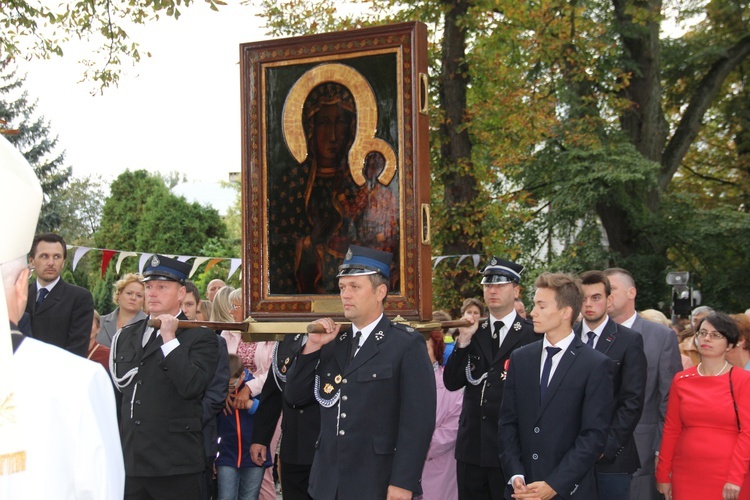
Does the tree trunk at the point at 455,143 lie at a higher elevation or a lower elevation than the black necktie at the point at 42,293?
higher

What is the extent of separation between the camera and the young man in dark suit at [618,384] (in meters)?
5.55

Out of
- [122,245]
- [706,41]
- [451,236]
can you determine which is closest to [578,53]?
[451,236]

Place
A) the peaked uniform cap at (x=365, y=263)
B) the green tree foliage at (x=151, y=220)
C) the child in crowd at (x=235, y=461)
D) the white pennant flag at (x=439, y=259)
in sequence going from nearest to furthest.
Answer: the peaked uniform cap at (x=365, y=263)
the child in crowd at (x=235, y=461)
the white pennant flag at (x=439, y=259)
the green tree foliage at (x=151, y=220)

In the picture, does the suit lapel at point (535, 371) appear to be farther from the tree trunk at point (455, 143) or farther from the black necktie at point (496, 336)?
the tree trunk at point (455, 143)

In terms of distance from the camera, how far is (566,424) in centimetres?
496

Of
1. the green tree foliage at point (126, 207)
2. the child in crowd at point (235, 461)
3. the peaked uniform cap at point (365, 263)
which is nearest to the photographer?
the peaked uniform cap at point (365, 263)

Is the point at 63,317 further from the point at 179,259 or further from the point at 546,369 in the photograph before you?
the point at 179,259

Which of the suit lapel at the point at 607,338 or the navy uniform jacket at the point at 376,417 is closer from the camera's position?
the navy uniform jacket at the point at 376,417

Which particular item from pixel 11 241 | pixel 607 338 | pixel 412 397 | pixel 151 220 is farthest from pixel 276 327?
pixel 151 220

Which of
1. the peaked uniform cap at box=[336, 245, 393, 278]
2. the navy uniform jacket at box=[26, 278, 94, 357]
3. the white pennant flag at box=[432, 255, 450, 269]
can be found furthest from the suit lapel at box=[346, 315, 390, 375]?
the white pennant flag at box=[432, 255, 450, 269]

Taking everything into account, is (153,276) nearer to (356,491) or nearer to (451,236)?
(356,491)

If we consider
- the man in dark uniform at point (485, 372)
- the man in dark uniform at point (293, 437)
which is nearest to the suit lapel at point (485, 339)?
the man in dark uniform at point (485, 372)

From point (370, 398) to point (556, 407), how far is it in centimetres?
104

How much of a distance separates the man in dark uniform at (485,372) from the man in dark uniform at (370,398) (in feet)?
4.47
